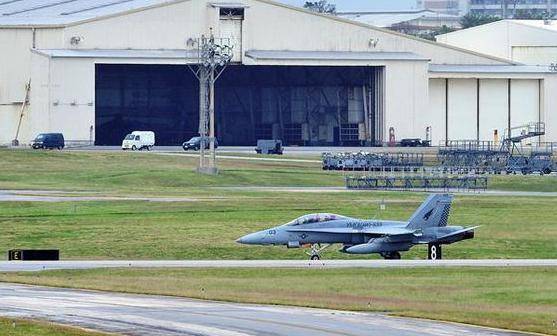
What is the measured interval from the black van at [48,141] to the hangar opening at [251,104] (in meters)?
13.6

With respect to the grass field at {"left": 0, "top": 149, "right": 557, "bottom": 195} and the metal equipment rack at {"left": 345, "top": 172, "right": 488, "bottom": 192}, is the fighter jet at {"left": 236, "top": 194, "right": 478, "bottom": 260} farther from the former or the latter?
the metal equipment rack at {"left": 345, "top": 172, "right": 488, "bottom": 192}

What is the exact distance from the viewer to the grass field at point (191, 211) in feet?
229

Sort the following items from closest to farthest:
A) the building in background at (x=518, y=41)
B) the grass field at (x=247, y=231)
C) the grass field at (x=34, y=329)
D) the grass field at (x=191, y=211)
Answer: the grass field at (x=34, y=329)
the grass field at (x=247, y=231)
the grass field at (x=191, y=211)
the building in background at (x=518, y=41)

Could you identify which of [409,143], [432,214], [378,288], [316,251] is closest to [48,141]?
[409,143]

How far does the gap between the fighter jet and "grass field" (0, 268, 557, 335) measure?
581cm

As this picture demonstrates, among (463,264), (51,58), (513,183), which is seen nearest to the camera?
(463,264)

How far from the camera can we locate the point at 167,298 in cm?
4766

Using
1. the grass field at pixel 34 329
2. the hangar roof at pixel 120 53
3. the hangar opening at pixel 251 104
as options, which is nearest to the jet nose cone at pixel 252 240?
the grass field at pixel 34 329

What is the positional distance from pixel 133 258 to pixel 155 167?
187 feet

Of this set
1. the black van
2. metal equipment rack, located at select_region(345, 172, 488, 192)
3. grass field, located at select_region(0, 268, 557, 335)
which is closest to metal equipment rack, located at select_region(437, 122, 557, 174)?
metal equipment rack, located at select_region(345, 172, 488, 192)

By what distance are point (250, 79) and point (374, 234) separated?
97.7m

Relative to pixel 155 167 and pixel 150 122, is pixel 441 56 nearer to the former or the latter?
pixel 150 122

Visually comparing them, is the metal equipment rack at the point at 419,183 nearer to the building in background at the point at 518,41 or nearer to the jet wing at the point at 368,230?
the jet wing at the point at 368,230

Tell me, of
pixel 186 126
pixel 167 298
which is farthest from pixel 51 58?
pixel 167 298
